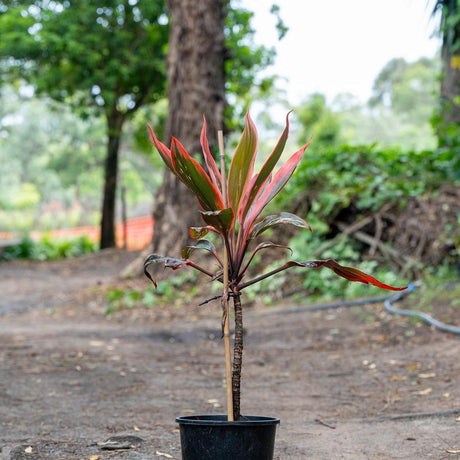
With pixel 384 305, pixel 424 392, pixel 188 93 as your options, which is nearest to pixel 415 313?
pixel 384 305

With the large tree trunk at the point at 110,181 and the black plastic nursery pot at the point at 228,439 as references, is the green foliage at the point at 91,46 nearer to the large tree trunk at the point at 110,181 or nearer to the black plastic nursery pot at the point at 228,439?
the large tree trunk at the point at 110,181

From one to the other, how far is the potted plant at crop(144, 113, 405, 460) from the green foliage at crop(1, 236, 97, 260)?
1378 centimetres

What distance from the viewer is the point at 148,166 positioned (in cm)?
3575

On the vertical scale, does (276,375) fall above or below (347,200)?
below

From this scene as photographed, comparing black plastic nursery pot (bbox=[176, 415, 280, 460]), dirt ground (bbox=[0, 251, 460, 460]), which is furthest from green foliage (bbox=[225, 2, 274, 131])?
black plastic nursery pot (bbox=[176, 415, 280, 460])

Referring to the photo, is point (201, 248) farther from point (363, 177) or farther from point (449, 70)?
point (449, 70)

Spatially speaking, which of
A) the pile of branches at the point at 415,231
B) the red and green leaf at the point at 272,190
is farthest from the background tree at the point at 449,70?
the red and green leaf at the point at 272,190

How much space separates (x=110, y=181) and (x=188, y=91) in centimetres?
935

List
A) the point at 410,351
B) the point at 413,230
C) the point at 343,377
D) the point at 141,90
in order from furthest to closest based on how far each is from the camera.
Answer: the point at 141,90 < the point at 413,230 < the point at 410,351 < the point at 343,377

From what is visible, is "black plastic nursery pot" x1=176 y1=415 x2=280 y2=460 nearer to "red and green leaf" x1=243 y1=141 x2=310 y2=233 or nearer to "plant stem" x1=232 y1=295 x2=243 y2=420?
"plant stem" x1=232 y1=295 x2=243 y2=420

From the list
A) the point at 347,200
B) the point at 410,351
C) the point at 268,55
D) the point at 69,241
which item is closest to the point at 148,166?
the point at 69,241

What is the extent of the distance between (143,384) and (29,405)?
76cm

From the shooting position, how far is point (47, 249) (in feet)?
54.3

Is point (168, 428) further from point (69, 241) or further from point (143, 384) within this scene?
point (69, 241)
